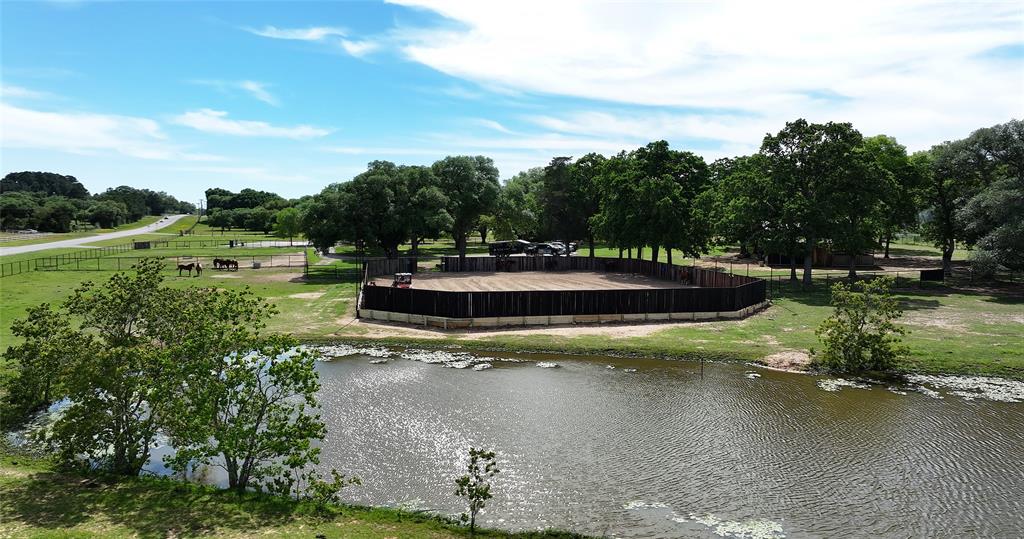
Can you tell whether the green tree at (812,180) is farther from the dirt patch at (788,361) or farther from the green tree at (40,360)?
the green tree at (40,360)

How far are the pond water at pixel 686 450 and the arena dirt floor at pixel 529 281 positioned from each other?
2271cm

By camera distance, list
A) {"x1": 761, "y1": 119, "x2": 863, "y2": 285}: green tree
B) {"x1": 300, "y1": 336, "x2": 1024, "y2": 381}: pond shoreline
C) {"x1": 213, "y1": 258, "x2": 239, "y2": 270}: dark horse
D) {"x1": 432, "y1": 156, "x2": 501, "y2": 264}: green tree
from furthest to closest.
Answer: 1. {"x1": 432, "y1": 156, "x2": 501, "y2": 264}: green tree
2. {"x1": 213, "y1": 258, "x2": 239, "y2": 270}: dark horse
3. {"x1": 761, "y1": 119, "x2": 863, "y2": 285}: green tree
4. {"x1": 300, "y1": 336, "x2": 1024, "y2": 381}: pond shoreline

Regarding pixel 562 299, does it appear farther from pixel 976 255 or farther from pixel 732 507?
pixel 976 255

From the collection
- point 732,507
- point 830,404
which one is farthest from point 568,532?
point 830,404

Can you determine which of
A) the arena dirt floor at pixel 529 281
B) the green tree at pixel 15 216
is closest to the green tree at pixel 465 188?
the arena dirt floor at pixel 529 281

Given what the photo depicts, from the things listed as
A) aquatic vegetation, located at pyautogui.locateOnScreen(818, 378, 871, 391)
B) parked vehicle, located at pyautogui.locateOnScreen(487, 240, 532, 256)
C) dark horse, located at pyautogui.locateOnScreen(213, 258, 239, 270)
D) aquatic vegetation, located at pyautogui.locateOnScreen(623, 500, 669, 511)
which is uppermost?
parked vehicle, located at pyautogui.locateOnScreen(487, 240, 532, 256)

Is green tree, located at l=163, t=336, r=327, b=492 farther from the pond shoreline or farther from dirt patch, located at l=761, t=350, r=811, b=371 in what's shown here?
dirt patch, located at l=761, t=350, r=811, b=371

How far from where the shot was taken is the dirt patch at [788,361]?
88.3 feet

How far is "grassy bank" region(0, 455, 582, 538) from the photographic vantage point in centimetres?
1170

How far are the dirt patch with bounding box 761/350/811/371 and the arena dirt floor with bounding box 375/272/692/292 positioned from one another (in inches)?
784

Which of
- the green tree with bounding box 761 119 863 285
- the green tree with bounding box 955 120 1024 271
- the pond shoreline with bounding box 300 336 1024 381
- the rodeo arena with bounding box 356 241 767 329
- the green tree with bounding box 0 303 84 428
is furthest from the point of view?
the green tree with bounding box 761 119 863 285

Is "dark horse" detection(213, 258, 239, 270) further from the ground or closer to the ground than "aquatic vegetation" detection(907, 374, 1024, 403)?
further from the ground

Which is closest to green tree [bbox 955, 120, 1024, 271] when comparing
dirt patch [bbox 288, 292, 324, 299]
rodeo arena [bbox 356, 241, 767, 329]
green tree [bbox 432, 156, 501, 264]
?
rodeo arena [bbox 356, 241, 767, 329]

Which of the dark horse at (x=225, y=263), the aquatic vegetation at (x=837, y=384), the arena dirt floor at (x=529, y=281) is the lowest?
the aquatic vegetation at (x=837, y=384)
